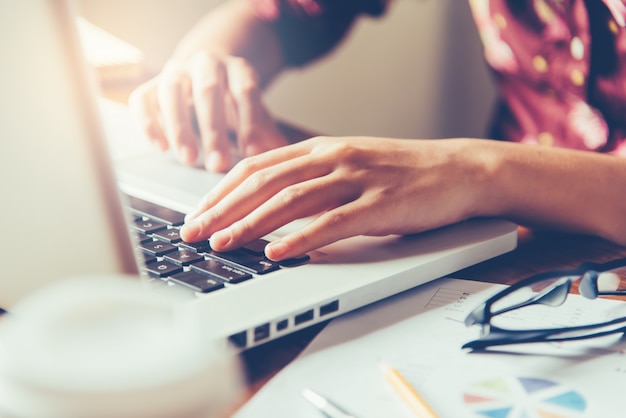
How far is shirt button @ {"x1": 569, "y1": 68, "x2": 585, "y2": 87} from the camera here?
0.77 meters

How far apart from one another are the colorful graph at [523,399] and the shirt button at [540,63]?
0.59 m

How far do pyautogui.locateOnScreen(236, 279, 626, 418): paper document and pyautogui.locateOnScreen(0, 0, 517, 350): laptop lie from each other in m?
0.02

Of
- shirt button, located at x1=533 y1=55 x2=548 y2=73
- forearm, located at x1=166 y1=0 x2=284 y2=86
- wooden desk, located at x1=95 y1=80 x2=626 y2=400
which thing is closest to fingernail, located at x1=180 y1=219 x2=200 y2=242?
wooden desk, located at x1=95 y1=80 x2=626 y2=400

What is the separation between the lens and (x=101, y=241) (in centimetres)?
21

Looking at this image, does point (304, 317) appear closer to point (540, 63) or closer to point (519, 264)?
point (519, 264)

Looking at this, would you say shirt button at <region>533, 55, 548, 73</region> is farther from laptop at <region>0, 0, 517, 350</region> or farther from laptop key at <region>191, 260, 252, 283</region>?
laptop key at <region>191, 260, 252, 283</region>

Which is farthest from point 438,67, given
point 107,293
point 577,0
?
point 107,293

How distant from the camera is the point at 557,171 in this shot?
0.52 meters

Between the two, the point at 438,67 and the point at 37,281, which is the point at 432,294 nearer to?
the point at 37,281

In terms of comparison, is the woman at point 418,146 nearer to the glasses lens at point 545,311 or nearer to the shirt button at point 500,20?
the shirt button at point 500,20

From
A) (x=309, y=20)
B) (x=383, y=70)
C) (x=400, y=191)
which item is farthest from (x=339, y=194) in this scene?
(x=383, y=70)

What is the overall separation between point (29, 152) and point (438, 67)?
1.47 meters

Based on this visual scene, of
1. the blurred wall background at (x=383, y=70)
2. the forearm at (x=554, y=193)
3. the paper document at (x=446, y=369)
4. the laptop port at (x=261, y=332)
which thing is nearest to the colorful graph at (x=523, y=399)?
the paper document at (x=446, y=369)

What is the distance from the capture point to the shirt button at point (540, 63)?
82 centimetres
